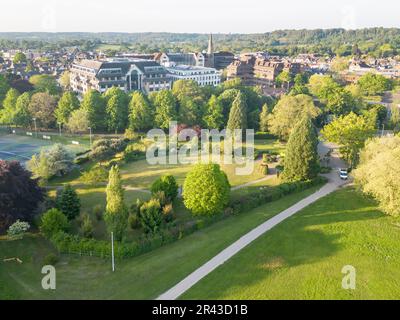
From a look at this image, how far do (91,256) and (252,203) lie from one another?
15732 millimetres

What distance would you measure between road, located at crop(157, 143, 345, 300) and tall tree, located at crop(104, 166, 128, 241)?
7.48 meters

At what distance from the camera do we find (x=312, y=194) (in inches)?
1650

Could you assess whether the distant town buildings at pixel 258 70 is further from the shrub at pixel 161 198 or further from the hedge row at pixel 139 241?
the shrub at pixel 161 198

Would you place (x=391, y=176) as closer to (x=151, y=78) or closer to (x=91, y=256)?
(x=91, y=256)

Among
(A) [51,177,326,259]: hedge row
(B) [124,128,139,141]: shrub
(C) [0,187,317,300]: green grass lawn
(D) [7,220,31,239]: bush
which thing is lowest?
(C) [0,187,317,300]: green grass lawn

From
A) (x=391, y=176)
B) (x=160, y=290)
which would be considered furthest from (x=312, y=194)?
(x=160, y=290)

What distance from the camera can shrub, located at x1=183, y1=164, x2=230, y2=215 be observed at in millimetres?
35094

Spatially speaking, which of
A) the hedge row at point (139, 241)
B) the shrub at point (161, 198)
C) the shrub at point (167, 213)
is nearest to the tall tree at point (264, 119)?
the hedge row at point (139, 241)

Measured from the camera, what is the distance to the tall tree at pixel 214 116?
68.4m

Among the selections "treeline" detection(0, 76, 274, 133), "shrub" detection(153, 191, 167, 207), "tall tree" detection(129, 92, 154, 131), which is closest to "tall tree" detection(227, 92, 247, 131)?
"treeline" detection(0, 76, 274, 133)

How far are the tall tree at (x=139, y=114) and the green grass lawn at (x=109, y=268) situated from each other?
3823cm

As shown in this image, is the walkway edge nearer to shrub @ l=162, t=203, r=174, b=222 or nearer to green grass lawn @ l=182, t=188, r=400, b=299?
green grass lawn @ l=182, t=188, r=400, b=299

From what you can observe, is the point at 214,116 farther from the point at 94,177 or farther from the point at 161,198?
the point at 161,198
